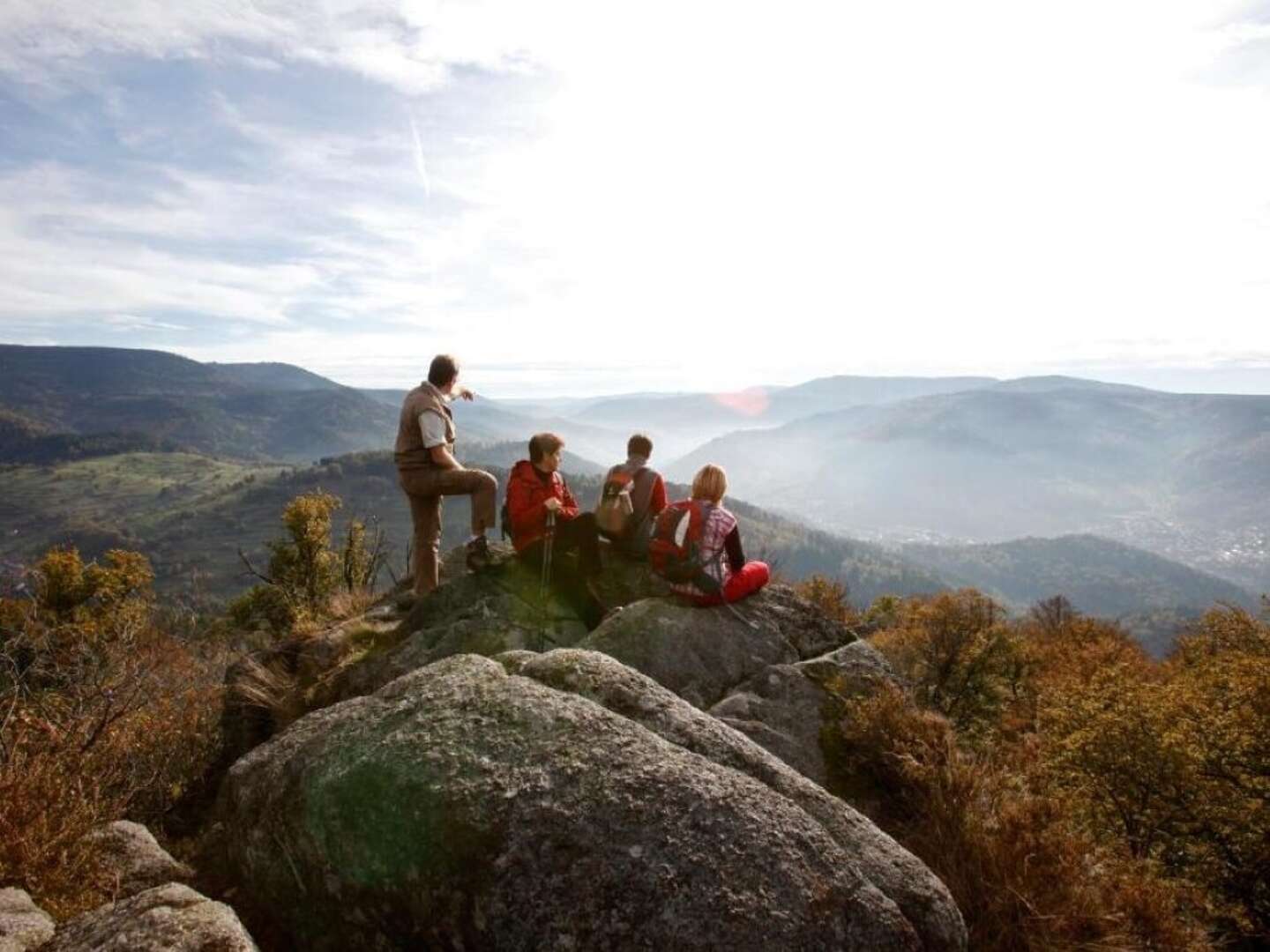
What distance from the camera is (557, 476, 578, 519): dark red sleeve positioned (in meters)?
10.6

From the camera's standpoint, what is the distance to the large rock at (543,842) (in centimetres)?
381

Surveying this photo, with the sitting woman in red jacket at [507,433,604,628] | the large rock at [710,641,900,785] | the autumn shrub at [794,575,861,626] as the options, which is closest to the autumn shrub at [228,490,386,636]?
the autumn shrub at [794,575,861,626]

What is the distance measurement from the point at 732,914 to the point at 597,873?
805 millimetres

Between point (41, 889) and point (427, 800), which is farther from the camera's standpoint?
point (41, 889)

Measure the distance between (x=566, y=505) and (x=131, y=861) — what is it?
6.84 meters

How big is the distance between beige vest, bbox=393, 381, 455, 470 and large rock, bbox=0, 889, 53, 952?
270 inches

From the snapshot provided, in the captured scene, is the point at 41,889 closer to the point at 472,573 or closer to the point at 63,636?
the point at 472,573

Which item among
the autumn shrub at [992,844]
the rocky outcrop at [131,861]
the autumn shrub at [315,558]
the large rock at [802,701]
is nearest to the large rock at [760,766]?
the autumn shrub at [992,844]

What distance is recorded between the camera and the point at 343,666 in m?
10.2

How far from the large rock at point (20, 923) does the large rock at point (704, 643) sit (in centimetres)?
544

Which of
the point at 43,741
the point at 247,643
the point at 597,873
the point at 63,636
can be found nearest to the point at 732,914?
the point at 597,873

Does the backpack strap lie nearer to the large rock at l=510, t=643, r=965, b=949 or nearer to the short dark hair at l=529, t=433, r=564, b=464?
the short dark hair at l=529, t=433, r=564, b=464

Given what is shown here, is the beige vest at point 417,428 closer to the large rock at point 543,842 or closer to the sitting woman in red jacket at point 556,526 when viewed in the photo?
the sitting woman in red jacket at point 556,526

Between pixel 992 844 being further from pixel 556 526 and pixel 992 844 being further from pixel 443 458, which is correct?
pixel 443 458
